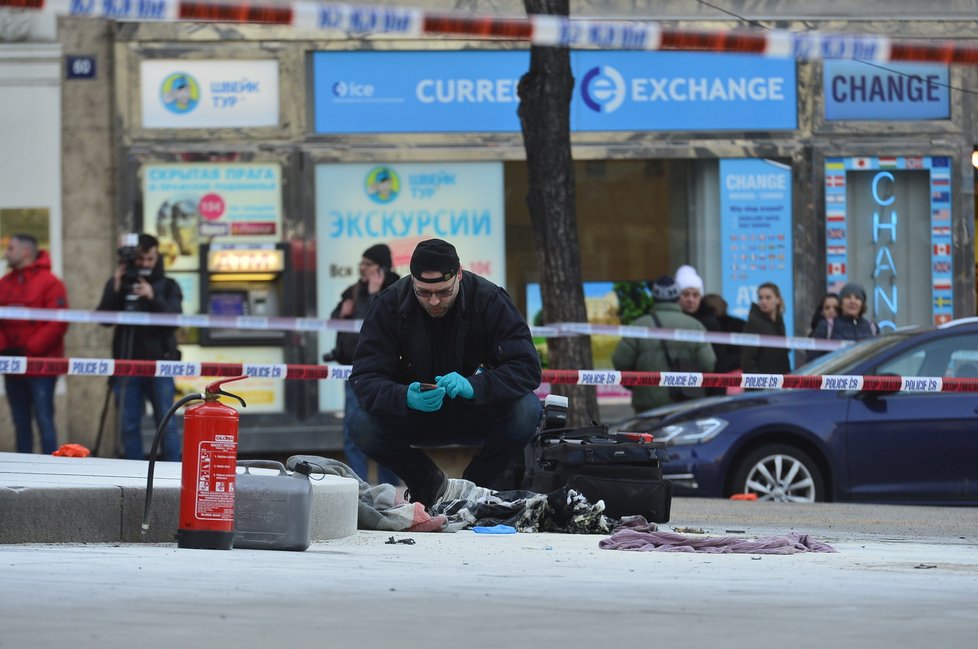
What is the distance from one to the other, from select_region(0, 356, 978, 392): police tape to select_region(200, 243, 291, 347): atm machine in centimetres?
366

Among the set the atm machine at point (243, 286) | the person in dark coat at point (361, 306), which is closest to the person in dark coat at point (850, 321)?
the person in dark coat at point (361, 306)

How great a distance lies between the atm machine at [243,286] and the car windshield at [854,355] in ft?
18.8

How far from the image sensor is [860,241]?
17578mm

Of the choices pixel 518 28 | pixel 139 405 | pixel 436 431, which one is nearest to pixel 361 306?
pixel 139 405

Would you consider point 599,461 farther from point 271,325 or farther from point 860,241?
point 860,241

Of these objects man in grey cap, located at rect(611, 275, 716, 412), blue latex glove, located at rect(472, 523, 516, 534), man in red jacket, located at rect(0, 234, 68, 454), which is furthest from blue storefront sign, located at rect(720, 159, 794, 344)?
blue latex glove, located at rect(472, 523, 516, 534)

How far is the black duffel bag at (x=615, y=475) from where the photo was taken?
8367 mm

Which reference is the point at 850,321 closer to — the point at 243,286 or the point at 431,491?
the point at 243,286

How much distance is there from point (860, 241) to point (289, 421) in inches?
219

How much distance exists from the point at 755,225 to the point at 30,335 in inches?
274

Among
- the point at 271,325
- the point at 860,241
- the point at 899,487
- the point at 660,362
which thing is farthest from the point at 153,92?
the point at 899,487

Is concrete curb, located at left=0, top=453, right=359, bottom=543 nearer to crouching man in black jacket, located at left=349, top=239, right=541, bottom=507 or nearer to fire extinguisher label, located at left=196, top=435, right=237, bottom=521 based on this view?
fire extinguisher label, located at left=196, top=435, right=237, bottom=521

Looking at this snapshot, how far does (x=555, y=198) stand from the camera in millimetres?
14000

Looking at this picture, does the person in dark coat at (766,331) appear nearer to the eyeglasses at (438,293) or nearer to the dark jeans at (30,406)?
the dark jeans at (30,406)
